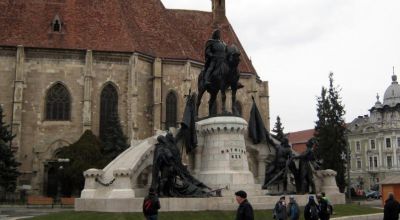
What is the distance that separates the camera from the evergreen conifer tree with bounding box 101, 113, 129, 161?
114 feet

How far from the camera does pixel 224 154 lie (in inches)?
668

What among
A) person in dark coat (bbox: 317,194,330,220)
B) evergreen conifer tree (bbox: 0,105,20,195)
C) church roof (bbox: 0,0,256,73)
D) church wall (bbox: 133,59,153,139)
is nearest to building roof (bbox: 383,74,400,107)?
church roof (bbox: 0,0,256,73)

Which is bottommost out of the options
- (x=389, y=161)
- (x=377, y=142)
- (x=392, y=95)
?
(x=389, y=161)

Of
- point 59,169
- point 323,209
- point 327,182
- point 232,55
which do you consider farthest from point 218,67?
point 59,169

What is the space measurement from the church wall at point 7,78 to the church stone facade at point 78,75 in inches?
2.7

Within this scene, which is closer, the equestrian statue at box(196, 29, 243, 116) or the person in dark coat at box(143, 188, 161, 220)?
the person in dark coat at box(143, 188, 161, 220)

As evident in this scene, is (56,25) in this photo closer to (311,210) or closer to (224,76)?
(224,76)

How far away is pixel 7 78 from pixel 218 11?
20848 millimetres

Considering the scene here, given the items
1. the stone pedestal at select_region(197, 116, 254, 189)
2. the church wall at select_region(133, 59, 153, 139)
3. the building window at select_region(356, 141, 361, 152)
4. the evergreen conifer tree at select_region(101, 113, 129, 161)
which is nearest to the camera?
the stone pedestal at select_region(197, 116, 254, 189)

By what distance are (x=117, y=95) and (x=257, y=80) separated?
14.1m

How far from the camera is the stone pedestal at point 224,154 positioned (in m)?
16.7

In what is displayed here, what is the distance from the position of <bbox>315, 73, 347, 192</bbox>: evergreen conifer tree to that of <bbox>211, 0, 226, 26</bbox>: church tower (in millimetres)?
12650

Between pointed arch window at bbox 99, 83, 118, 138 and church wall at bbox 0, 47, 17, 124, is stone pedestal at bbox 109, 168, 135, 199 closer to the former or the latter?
pointed arch window at bbox 99, 83, 118, 138

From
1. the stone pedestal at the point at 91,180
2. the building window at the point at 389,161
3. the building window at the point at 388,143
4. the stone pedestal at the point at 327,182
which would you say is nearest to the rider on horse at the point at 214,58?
the stone pedestal at the point at 91,180
